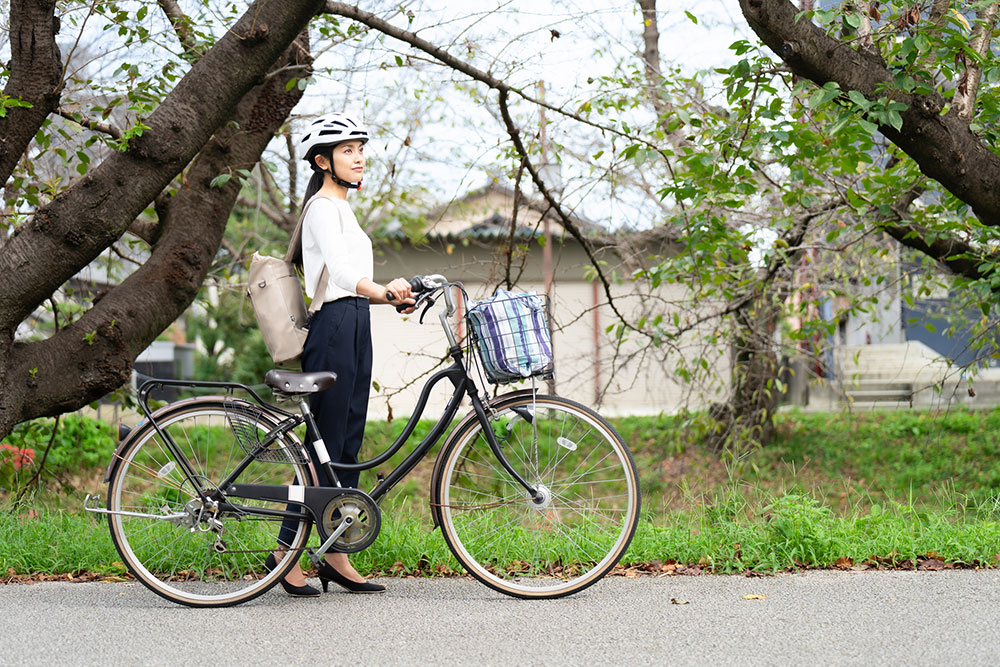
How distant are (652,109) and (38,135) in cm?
471

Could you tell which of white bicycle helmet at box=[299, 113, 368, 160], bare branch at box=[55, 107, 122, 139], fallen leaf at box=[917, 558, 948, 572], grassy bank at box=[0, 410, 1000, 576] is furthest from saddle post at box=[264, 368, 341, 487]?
fallen leaf at box=[917, 558, 948, 572]

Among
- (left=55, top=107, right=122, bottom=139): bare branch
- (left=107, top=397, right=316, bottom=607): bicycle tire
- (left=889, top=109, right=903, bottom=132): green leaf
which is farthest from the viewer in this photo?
(left=55, top=107, right=122, bottom=139): bare branch

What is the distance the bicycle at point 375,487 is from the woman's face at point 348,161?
59 cm

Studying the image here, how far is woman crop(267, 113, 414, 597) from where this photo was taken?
3988 mm

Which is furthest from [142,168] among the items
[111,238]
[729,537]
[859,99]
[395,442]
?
[859,99]

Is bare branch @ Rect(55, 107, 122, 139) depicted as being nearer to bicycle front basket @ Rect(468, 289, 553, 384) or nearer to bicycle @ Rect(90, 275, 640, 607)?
bicycle @ Rect(90, 275, 640, 607)

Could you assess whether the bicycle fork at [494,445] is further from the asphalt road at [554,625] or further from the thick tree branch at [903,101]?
the thick tree branch at [903,101]

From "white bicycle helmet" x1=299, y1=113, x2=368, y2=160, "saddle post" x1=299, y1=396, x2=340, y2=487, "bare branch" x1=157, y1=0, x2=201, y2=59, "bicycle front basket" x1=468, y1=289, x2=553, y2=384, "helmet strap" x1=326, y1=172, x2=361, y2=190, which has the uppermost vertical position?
"bare branch" x1=157, y1=0, x2=201, y2=59

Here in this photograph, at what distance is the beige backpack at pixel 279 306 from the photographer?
4.04 meters

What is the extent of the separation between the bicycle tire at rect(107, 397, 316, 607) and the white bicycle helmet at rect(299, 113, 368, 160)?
1108 millimetres

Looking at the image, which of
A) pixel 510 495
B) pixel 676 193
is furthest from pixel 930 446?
pixel 510 495

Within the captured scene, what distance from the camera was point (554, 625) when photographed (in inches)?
139

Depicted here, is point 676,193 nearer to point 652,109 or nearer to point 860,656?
point 652,109

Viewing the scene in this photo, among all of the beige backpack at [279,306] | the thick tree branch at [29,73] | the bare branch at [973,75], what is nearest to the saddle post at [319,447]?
the beige backpack at [279,306]
